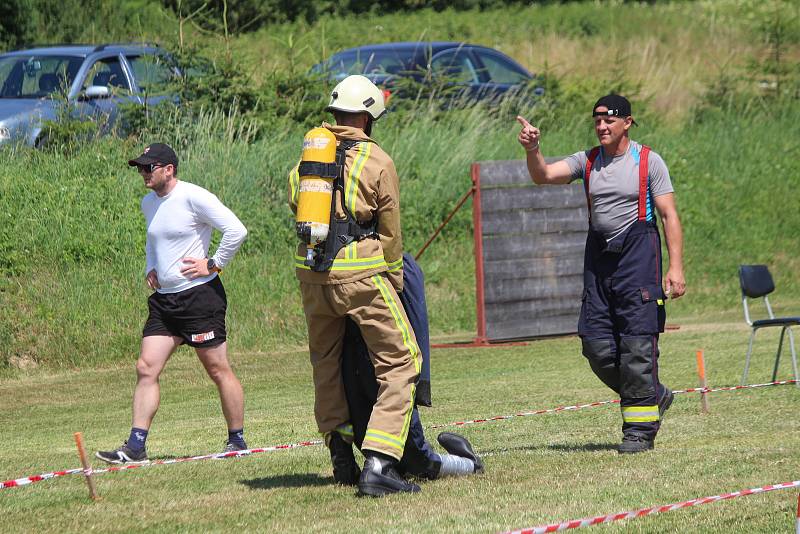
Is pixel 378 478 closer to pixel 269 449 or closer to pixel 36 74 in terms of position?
pixel 269 449

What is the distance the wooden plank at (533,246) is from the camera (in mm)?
14805

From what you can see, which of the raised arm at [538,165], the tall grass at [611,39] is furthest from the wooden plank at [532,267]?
the raised arm at [538,165]

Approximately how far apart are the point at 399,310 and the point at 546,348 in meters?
8.19

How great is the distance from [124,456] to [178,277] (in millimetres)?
1078

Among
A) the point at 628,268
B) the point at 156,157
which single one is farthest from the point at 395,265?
the point at 156,157

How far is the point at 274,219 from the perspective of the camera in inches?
637

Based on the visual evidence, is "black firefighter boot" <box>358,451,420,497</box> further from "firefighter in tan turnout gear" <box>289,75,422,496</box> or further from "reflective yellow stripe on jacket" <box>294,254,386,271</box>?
"reflective yellow stripe on jacket" <box>294,254,386,271</box>

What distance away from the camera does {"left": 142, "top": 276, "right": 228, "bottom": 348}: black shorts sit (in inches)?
311

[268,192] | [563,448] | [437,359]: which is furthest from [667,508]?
[268,192]

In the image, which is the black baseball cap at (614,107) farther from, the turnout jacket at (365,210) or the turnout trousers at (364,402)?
the turnout trousers at (364,402)

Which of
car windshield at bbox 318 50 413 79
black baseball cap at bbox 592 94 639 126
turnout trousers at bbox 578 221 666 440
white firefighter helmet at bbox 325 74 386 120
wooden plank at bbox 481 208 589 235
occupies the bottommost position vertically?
wooden plank at bbox 481 208 589 235

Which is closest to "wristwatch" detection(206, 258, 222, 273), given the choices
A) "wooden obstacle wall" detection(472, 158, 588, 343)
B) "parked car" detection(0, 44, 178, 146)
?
"wooden obstacle wall" detection(472, 158, 588, 343)

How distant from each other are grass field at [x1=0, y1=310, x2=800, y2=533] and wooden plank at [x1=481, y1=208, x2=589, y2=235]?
8.93 ft

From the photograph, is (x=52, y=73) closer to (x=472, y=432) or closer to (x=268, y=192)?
(x=268, y=192)
